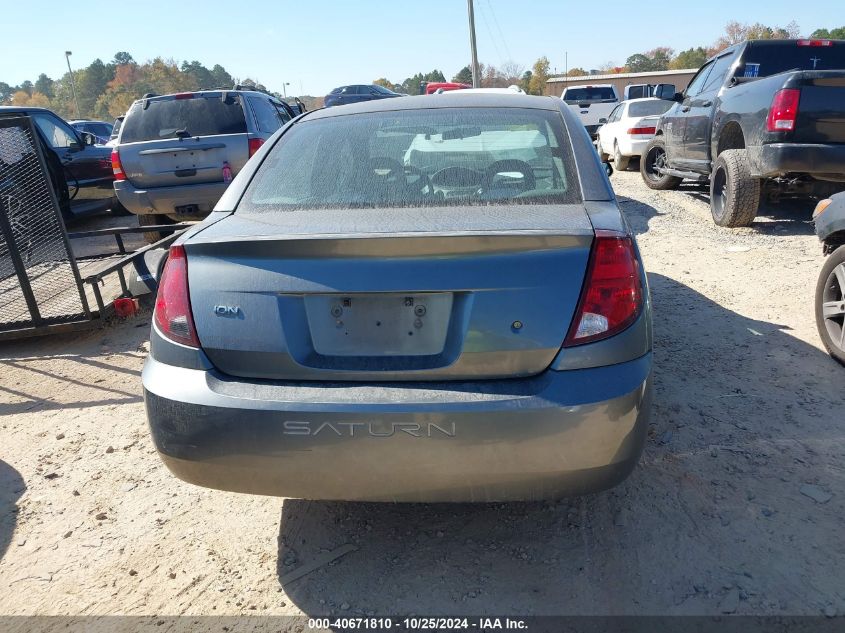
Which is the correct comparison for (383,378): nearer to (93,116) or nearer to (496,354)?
(496,354)

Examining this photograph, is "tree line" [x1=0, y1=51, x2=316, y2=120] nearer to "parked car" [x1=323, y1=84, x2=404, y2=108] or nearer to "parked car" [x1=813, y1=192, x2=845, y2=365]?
"parked car" [x1=323, y1=84, x2=404, y2=108]

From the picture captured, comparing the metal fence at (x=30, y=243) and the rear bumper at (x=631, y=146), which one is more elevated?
the metal fence at (x=30, y=243)

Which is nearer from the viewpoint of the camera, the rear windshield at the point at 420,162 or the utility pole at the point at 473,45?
the rear windshield at the point at 420,162

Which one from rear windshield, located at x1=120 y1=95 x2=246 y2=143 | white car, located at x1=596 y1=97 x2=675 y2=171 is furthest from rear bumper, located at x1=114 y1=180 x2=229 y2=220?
white car, located at x1=596 y1=97 x2=675 y2=171

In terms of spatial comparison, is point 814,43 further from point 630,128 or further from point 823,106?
point 630,128

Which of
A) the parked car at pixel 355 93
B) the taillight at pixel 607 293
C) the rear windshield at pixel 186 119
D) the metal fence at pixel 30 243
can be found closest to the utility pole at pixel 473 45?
the parked car at pixel 355 93

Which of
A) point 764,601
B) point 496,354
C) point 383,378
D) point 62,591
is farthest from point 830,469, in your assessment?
point 62,591

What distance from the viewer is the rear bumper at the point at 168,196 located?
7.10m

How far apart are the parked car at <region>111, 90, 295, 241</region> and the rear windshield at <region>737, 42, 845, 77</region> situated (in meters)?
6.17

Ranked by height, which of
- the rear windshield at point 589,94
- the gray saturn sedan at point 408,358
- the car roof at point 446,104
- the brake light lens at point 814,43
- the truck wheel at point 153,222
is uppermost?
the brake light lens at point 814,43

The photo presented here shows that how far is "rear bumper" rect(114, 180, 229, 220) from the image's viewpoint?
710 cm

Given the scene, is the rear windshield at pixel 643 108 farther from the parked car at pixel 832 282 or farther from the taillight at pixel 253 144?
the parked car at pixel 832 282

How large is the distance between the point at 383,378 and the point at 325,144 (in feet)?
4.34

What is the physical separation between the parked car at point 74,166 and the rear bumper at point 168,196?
2330mm
